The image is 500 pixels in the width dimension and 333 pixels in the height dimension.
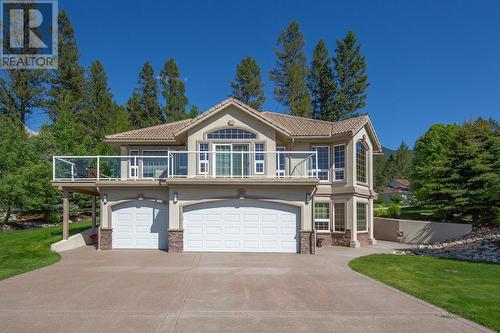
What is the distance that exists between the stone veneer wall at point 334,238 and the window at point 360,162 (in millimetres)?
3041

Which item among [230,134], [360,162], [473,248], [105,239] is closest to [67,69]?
[105,239]

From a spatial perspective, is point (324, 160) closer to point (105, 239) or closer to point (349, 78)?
point (105, 239)

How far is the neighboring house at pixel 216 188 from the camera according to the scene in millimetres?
16078

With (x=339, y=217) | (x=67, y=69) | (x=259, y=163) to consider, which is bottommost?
(x=339, y=217)

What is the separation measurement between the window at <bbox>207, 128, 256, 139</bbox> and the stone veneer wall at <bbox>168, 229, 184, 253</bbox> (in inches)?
179

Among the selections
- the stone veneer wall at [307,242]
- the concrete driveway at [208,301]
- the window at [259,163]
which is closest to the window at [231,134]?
the window at [259,163]

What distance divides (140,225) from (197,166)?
3673mm

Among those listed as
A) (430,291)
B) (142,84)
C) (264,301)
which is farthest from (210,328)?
(142,84)

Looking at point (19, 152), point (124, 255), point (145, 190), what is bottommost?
point (124, 255)

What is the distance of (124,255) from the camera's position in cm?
1495

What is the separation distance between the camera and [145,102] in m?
43.6

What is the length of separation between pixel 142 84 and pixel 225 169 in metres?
30.9

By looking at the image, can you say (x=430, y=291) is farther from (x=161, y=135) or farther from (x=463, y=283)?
(x=161, y=135)

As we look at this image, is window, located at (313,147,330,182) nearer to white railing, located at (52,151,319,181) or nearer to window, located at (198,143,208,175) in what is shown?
white railing, located at (52,151,319,181)
